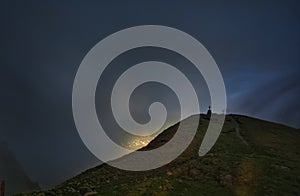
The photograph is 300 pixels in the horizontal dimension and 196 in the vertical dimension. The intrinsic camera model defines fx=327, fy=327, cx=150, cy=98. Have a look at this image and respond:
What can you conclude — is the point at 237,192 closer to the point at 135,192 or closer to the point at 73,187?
the point at 135,192

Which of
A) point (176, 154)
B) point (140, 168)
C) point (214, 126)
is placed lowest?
point (140, 168)

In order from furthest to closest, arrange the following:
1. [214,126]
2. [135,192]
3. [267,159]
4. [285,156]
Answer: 1. [214,126]
2. [285,156]
3. [267,159]
4. [135,192]

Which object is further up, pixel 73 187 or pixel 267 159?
pixel 267 159

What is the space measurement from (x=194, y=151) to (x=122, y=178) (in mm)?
17685

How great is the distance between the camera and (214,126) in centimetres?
7762

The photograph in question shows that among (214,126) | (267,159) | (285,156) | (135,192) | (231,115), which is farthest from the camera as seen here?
(231,115)

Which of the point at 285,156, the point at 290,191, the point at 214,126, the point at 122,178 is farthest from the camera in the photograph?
the point at 214,126

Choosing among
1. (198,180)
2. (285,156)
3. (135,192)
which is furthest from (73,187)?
(285,156)

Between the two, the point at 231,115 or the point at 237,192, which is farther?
the point at 231,115

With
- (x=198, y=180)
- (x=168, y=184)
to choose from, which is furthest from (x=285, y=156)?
(x=168, y=184)

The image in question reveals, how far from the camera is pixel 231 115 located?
96.0 m

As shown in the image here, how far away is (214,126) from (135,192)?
47579mm

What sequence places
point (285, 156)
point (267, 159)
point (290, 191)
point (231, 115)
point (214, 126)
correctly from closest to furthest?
1. point (290, 191)
2. point (267, 159)
3. point (285, 156)
4. point (214, 126)
5. point (231, 115)

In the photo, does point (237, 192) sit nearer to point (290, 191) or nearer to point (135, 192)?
point (290, 191)
